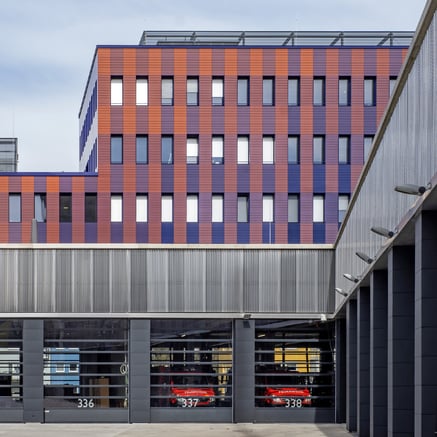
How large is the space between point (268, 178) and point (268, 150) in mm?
1656

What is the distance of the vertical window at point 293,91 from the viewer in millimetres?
72062

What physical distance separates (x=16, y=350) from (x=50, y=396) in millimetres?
1910

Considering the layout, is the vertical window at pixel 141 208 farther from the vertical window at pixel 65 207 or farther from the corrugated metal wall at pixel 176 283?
the corrugated metal wall at pixel 176 283

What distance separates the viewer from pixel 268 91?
7206 centimetres

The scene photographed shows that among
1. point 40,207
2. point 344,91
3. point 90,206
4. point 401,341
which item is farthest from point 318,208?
point 401,341

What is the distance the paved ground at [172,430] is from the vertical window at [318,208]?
3350cm

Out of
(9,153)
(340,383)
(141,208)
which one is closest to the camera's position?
(340,383)

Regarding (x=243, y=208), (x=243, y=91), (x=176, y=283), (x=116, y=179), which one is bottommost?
(x=176, y=283)

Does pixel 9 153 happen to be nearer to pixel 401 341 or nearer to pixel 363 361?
pixel 363 361

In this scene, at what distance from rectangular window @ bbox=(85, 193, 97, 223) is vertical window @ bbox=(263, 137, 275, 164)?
34.0ft

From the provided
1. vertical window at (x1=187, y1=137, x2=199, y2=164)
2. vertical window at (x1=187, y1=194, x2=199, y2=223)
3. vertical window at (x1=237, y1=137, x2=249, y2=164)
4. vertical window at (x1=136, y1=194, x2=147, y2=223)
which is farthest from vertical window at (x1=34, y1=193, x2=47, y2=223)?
vertical window at (x1=237, y1=137, x2=249, y2=164)

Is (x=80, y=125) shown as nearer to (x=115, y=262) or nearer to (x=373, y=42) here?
(x=373, y=42)

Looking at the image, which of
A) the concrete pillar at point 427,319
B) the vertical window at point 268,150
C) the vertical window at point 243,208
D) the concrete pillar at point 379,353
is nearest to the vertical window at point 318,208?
the vertical window at point 268,150

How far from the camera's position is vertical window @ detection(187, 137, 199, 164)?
72.2 m
